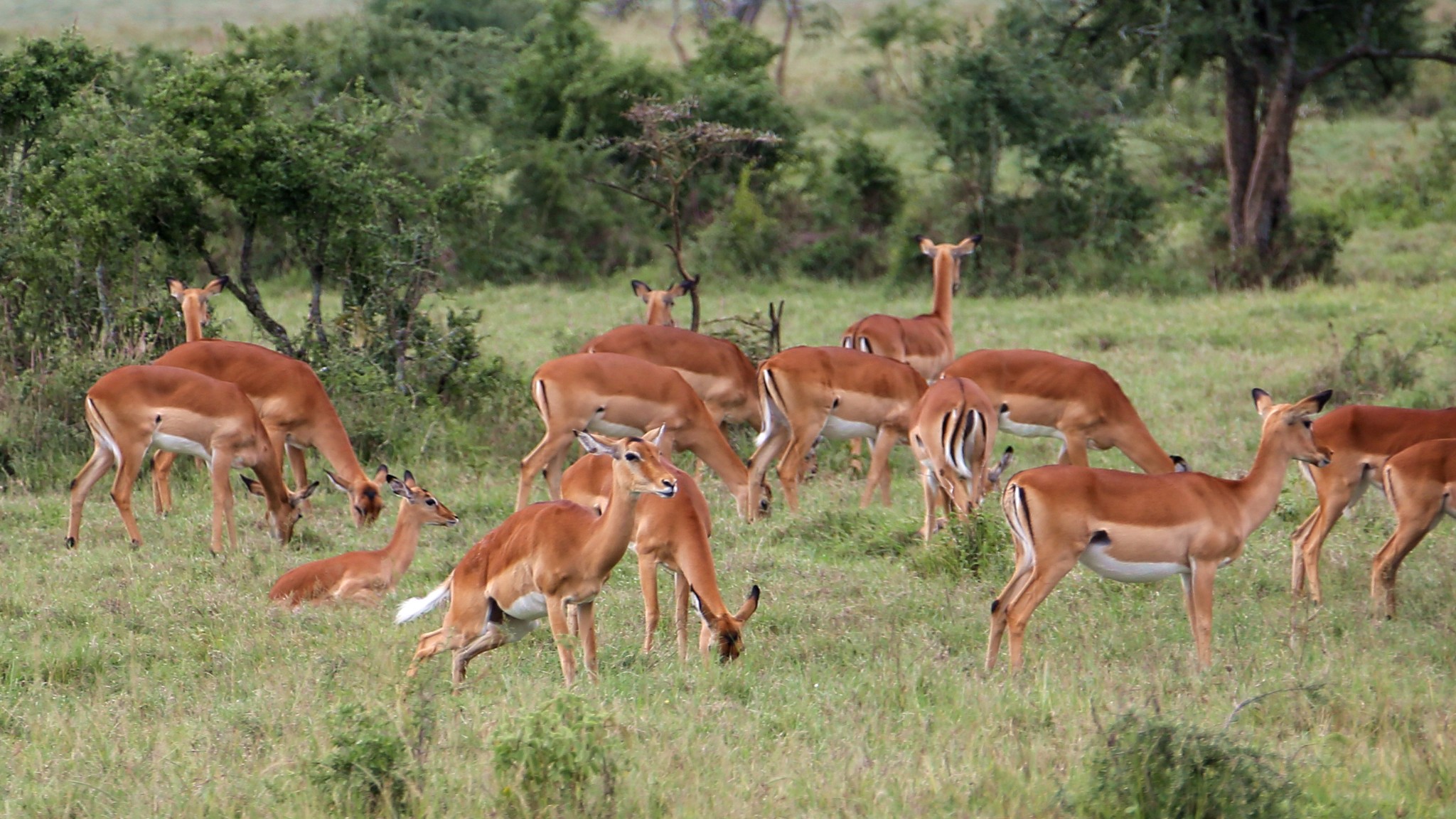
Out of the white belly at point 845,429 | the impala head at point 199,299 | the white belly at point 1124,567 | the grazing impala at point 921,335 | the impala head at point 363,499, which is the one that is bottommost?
the impala head at point 363,499

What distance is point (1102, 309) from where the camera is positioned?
46.8 feet

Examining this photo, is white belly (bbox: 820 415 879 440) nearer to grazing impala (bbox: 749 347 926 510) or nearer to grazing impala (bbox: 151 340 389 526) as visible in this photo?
grazing impala (bbox: 749 347 926 510)

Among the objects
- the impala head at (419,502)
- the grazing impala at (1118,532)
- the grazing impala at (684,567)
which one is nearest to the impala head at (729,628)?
the grazing impala at (684,567)

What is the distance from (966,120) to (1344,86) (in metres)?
4.31

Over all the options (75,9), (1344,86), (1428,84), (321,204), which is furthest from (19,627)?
(75,9)

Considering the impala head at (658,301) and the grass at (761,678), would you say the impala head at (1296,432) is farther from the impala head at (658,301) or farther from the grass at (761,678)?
the impala head at (658,301)

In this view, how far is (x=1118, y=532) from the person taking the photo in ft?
18.2

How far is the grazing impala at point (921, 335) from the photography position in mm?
10250

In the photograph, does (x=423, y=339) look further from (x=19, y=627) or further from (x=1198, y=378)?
(x=1198, y=378)

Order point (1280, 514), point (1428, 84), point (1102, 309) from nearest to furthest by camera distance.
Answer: point (1280, 514)
point (1102, 309)
point (1428, 84)

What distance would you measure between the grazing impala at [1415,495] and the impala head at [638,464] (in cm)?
302

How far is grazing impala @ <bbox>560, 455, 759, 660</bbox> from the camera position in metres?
5.36

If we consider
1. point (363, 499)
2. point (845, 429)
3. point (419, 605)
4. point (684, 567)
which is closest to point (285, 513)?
point (363, 499)

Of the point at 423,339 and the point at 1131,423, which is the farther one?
the point at 423,339
